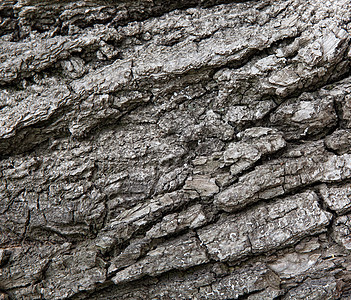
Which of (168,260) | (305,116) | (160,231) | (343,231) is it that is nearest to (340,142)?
(305,116)

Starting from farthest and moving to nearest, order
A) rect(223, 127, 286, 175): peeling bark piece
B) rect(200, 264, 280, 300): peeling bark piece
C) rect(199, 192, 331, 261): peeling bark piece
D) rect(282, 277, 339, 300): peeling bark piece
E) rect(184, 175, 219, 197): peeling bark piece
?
rect(184, 175, 219, 197): peeling bark piece, rect(223, 127, 286, 175): peeling bark piece, rect(199, 192, 331, 261): peeling bark piece, rect(200, 264, 280, 300): peeling bark piece, rect(282, 277, 339, 300): peeling bark piece

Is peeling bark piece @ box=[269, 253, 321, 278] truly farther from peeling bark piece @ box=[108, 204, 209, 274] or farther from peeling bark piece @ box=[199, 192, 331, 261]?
peeling bark piece @ box=[108, 204, 209, 274]

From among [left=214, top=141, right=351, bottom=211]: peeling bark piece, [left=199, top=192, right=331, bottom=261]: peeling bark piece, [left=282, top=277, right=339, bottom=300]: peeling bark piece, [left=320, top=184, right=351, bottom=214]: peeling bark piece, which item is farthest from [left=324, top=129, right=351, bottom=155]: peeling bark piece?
[left=282, top=277, right=339, bottom=300]: peeling bark piece

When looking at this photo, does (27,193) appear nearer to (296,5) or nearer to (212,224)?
(212,224)

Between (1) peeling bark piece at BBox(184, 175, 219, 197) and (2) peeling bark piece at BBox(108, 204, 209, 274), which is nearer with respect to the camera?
(2) peeling bark piece at BBox(108, 204, 209, 274)

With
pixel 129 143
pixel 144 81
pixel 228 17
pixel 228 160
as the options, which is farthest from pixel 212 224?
pixel 228 17

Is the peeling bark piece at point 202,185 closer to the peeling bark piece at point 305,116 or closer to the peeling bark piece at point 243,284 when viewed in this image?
the peeling bark piece at point 243,284

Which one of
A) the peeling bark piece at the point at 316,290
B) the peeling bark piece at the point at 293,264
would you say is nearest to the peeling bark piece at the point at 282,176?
the peeling bark piece at the point at 293,264
